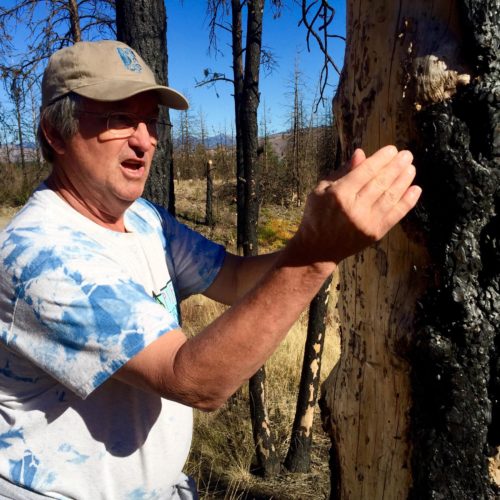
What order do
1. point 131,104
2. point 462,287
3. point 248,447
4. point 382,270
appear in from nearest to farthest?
1. point 462,287
2. point 382,270
3. point 131,104
4. point 248,447

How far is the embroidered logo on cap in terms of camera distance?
1.57m

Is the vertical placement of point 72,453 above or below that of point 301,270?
below

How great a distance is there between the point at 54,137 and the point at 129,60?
345 millimetres

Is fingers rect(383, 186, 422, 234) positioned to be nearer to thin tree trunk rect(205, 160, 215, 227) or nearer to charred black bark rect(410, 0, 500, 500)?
charred black bark rect(410, 0, 500, 500)

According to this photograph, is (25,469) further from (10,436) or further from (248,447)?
(248,447)

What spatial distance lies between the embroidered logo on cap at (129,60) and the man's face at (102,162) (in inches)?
3.6

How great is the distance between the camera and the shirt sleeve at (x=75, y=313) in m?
1.13

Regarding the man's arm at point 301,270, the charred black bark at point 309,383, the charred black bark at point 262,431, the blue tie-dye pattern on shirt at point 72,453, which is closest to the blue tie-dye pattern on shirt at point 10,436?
the blue tie-dye pattern on shirt at point 72,453

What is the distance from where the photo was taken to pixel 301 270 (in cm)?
105

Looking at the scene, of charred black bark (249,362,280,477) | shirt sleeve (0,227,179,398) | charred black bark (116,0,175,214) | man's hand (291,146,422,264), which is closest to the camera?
man's hand (291,146,422,264)

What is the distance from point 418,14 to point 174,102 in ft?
2.96

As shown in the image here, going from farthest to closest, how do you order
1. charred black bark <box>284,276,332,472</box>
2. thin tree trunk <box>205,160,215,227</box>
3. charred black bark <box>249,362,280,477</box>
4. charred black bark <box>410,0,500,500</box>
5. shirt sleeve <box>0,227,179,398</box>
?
thin tree trunk <box>205,160,215,227</box>, charred black bark <box>249,362,280,477</box>, charred black bark <box>284,276,332,472</box>, charred black bark <box>410,0,500,500</box>, shirt sleeve <box>0,227,179,398</box>

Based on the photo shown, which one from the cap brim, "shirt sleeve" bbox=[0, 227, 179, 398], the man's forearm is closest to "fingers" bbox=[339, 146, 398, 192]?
the man's forearm

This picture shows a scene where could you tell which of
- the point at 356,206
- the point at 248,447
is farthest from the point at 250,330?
the point at 248,447
